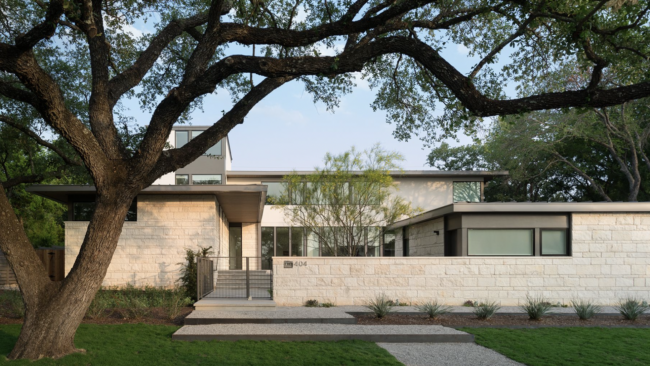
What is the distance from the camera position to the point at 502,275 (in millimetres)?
16797

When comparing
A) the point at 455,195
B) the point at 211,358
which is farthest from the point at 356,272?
the point at 455,195

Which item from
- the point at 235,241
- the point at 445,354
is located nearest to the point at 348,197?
the point at 235,241

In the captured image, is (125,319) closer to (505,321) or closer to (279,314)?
(279,314)

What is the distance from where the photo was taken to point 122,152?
9078 mm

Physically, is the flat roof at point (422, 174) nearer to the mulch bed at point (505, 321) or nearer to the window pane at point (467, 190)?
the window pane at point (467, 190)

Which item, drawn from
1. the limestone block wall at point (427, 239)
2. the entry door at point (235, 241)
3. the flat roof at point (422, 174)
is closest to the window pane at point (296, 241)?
the flat roof at point (422, 174)

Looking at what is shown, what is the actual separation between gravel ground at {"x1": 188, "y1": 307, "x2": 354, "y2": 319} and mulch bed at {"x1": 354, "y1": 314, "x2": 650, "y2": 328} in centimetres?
64

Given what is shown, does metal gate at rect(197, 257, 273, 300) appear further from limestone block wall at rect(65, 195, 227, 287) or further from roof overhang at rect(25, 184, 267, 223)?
roof overhang at rect(25, 184, 267, 223)

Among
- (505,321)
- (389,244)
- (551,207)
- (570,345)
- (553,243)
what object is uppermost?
(551,207)

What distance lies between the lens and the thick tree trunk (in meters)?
8.38

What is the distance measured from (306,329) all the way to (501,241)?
8.55m

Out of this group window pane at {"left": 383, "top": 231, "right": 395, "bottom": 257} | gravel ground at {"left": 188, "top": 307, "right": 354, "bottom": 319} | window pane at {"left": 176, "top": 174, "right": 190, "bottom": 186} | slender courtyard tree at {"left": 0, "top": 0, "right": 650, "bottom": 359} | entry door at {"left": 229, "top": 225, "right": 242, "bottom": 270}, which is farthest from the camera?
window pane at {"left": 176, "top": 174, "right": 190, "bottom": 186}

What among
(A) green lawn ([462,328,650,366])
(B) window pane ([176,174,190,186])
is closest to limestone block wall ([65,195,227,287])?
(A) green lawn ([462,328,650,366])

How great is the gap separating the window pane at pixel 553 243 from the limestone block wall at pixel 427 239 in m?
3.13
